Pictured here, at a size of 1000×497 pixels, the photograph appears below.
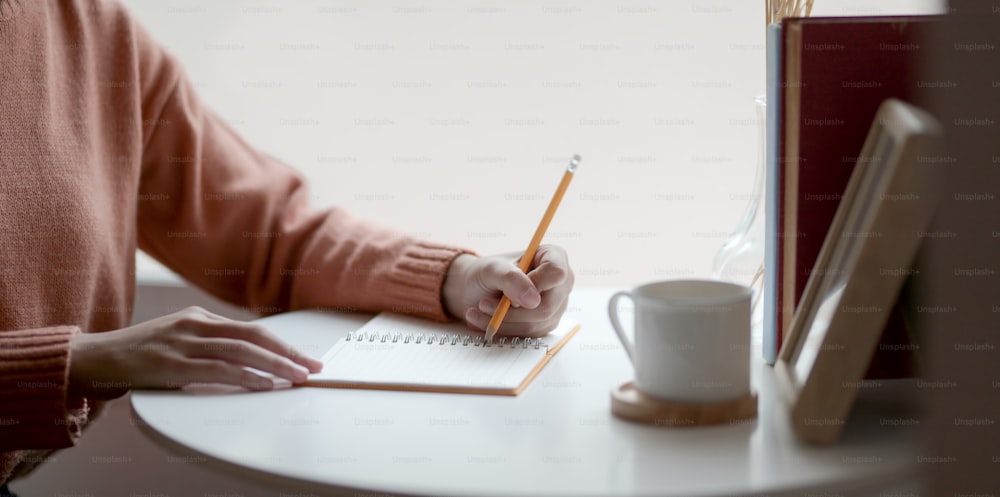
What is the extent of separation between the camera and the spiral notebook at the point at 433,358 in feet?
2.70

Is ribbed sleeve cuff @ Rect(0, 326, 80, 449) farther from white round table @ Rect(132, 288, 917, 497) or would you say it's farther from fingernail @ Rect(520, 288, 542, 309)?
fingernail @ Rect(520, 288, 542, 309)

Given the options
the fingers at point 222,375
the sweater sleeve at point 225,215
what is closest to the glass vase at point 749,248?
the sweater sleeve at point 225,215

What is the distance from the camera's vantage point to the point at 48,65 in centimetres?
111

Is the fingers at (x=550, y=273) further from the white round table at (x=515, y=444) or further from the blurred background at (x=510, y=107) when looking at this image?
the blurred background at (x=510, y=107)

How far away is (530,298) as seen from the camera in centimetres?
93

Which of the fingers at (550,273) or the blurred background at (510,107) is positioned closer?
the fingers at (550,273)

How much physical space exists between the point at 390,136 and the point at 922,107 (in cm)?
90

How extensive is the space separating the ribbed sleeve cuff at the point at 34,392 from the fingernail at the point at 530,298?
0.41 m

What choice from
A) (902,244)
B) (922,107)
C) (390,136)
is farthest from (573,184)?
(902,244)

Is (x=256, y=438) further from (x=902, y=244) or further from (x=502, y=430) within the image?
(x=902, y=244)

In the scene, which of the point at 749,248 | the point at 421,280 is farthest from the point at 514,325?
the point at 749,248

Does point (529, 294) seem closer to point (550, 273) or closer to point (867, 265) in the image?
point (550, 273)

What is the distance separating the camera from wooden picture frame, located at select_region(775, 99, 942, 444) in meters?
0.61

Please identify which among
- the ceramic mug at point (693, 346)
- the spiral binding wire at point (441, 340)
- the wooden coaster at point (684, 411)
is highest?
the ceramic mug at point (693, 346)
